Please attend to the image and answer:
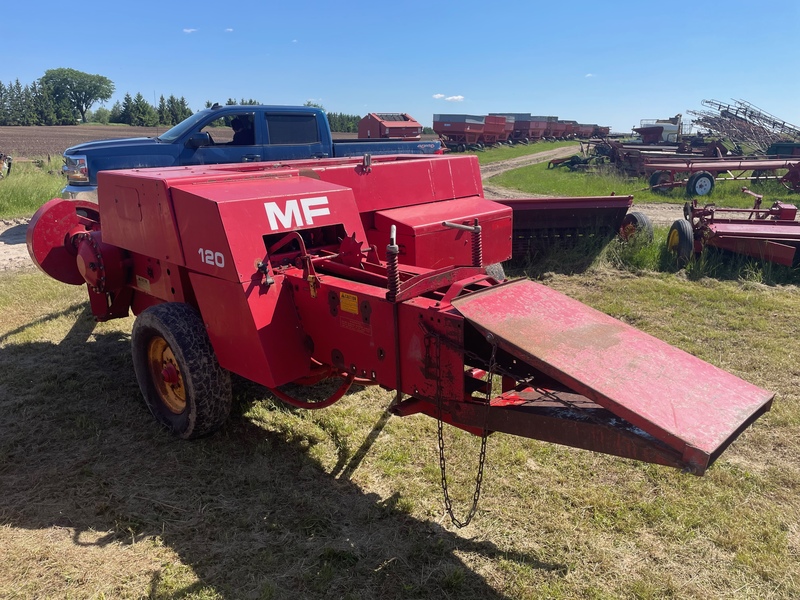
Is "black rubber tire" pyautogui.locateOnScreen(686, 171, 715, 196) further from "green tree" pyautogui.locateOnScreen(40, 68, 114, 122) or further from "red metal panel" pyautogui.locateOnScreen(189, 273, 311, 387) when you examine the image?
"green tree" pyautogui.locateOnScreen(40, 68, 114, 122)

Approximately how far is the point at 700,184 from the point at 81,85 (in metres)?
107

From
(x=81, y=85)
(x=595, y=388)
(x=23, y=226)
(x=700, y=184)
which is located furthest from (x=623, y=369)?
(x=81, y=85)

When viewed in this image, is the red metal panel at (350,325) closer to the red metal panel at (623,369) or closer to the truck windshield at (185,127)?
the red metal panel at (623,369)

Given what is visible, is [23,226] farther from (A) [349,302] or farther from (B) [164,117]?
(B) [164,117]

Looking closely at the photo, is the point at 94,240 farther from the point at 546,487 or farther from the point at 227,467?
the point at 546,487

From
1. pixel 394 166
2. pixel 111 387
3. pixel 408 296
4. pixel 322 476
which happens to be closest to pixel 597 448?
pixel 408 296

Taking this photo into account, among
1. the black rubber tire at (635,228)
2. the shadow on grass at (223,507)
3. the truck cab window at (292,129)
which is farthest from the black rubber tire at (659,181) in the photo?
the shadow on grass at (223,507)

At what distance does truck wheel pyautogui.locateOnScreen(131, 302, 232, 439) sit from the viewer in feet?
11.0

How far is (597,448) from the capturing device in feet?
7.50

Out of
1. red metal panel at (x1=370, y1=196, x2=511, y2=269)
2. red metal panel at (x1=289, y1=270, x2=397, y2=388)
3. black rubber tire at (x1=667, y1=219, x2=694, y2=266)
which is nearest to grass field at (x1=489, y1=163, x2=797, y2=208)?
black rubber tire at (x1=667, y1=219, x2=694, y2=266)

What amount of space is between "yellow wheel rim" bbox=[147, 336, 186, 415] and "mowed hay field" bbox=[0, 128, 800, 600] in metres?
0.20

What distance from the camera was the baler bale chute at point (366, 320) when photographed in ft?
7.42

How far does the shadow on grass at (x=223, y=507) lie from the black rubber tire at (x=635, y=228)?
536 cm

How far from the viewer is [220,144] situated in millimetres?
7766
